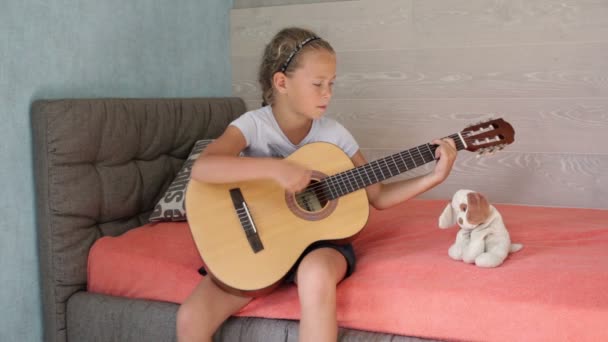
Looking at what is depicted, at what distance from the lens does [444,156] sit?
5.11 ft

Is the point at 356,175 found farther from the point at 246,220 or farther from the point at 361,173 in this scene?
the point at 246,220

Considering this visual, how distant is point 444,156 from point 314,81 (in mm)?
372

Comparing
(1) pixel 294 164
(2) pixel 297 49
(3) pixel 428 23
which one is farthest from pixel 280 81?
(3) pixel 428 23

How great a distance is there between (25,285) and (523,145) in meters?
1.61

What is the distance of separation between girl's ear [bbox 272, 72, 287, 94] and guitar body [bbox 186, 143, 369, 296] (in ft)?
0.63

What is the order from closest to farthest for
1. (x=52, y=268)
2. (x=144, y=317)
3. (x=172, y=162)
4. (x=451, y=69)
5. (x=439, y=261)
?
(x=439, y=261) → (x=144, y=317) → (x=52, y=268) → (x=172, y=162) → (x=451, y=69)

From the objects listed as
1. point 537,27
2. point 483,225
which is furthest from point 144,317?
point 537,27

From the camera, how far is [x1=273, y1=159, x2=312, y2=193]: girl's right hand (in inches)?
59.6

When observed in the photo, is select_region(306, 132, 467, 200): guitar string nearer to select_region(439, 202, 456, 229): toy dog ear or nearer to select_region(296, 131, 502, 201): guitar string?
select_region(296, 131, 502, 201): guitar string

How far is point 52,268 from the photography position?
178cm

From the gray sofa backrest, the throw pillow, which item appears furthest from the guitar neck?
the gray sofa backrest

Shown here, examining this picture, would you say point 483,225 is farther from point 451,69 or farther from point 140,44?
point 140,44

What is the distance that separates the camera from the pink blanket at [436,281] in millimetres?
1323

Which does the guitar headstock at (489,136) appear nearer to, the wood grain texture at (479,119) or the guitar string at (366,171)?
the guitar string at (366,171)
